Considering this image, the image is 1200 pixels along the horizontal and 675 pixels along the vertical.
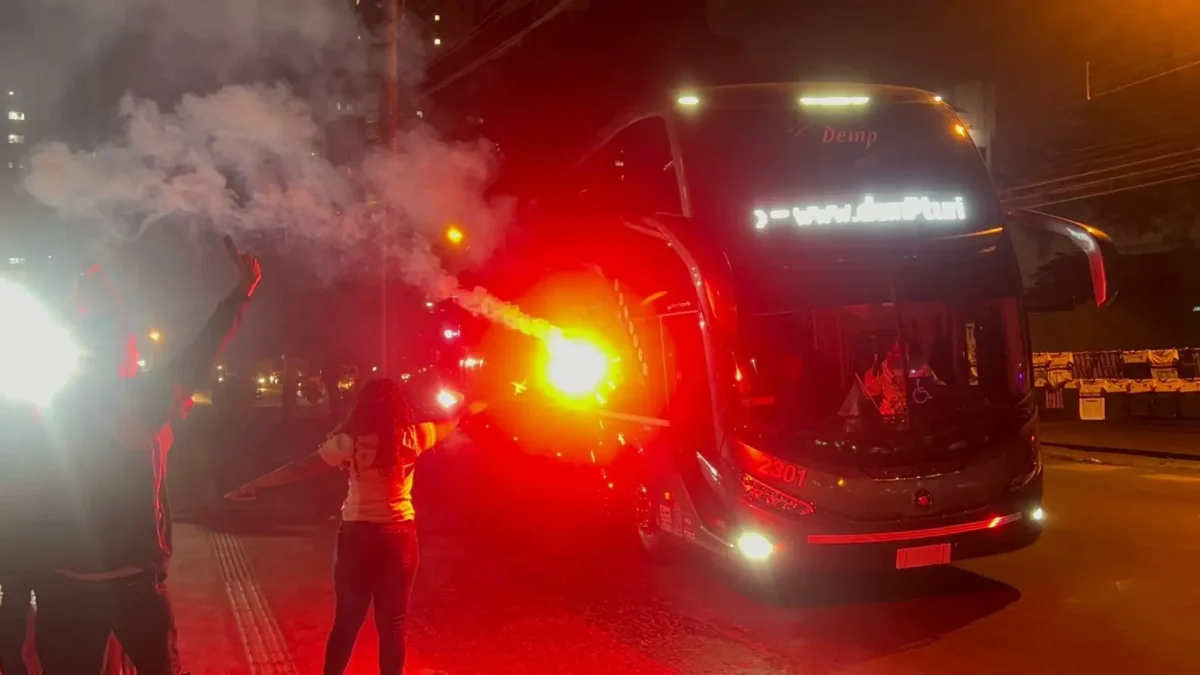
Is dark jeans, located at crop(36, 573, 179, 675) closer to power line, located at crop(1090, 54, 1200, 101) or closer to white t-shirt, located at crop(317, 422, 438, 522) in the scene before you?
white t-shirt, located at crop(317, 422, 438, 522)

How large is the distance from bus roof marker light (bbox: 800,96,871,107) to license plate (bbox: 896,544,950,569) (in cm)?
338

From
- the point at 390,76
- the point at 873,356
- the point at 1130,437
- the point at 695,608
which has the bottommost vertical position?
the point at 695,608

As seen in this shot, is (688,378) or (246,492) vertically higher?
(688,378)

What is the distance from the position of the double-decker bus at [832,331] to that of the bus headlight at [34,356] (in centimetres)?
400

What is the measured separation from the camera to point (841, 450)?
6.15 metres

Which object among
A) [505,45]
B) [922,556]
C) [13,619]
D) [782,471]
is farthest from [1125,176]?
[13,619]

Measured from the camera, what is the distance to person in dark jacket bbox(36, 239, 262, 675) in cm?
329

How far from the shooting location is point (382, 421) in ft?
14.7

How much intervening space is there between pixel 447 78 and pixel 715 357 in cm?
1119

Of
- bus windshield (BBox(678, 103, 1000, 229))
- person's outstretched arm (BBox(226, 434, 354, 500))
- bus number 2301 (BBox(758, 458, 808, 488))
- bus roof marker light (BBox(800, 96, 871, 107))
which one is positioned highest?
bus roof marker light (BBox(800, 96, 871, 107))

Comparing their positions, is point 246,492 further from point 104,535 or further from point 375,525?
point 104,535

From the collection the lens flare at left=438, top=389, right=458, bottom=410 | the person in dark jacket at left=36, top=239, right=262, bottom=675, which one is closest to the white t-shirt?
the lens flare at left=438, top=389, right=458, bottom=410

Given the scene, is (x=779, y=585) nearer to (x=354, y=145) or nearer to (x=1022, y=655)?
(x=1022, y=655)

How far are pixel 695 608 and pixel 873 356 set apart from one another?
7.09 ft
